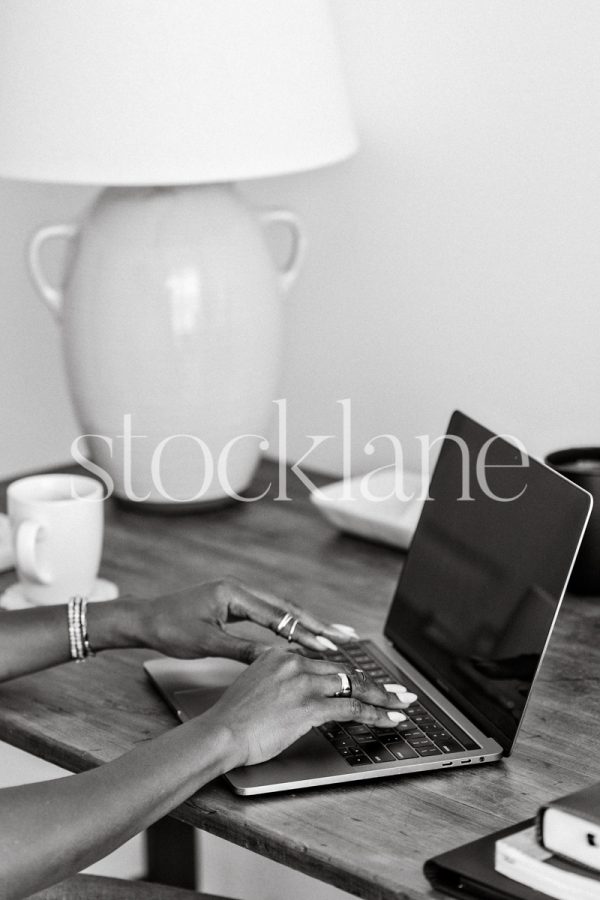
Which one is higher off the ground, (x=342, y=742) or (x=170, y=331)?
(x=170, y=331)

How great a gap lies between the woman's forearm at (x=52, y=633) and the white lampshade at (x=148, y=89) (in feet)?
1.47

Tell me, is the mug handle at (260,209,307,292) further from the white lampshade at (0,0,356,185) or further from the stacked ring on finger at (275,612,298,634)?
the stacked ring on finger at (275,612,298,634)

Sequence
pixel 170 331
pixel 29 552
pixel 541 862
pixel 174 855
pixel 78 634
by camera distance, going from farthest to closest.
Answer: pixel 174 855 < pixel 170 331 < pixel 29 552 < pixel 78 634 < pixel 541 862

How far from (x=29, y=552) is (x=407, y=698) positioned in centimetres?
41

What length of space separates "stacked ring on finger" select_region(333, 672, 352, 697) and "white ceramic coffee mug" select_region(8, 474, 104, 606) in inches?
14.8

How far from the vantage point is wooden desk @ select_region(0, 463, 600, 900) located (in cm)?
83

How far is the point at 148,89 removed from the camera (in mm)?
1287

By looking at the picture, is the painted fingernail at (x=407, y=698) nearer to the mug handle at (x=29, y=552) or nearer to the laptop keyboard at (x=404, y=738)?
the laptop keyboard at (x=404, y=738)

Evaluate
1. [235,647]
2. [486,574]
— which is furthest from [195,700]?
[486,574]

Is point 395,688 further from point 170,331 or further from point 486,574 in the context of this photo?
point 170,331

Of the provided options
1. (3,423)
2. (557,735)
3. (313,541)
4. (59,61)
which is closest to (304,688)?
(557,735)

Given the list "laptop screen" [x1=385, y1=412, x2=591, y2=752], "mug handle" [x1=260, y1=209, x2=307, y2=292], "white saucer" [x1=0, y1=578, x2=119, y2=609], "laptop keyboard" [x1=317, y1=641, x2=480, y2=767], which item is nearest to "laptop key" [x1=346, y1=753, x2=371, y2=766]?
"laptop keyboard" [x1=317, y1=641, x2=480, y2=767]

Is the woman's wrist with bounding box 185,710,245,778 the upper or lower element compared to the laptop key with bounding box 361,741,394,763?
upper

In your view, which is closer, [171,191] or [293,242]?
[171,191]
